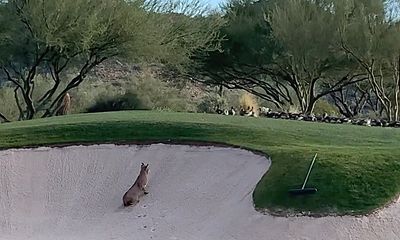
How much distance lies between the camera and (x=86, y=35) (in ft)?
119

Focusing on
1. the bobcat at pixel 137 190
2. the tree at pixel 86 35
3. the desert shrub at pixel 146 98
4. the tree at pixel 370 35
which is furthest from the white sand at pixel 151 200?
the desert shrub at pixel 146 98

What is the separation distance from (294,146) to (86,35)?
60.4 feet

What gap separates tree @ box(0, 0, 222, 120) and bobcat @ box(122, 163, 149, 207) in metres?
18.2

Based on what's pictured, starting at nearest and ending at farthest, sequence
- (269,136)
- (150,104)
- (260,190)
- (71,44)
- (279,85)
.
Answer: (260,190), (269,136), (71,44), (150,104), (279,85)

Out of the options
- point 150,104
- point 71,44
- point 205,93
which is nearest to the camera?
point 71,44

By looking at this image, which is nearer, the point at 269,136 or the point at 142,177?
the point at 142,177

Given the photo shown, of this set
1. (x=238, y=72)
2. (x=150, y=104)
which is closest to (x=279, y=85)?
(x=238, y=72)

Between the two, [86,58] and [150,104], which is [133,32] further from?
[150,104]

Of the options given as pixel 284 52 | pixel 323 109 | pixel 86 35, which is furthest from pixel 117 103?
pixel 323 109

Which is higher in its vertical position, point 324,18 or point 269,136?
point 324,18

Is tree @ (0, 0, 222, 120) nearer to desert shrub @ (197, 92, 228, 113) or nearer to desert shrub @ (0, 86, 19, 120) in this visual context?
desert shrub @ (197, 92, 228, 113)

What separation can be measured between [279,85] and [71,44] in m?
18.7

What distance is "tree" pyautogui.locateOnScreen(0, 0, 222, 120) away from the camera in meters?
A: 36.2

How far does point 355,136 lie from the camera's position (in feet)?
75.4
